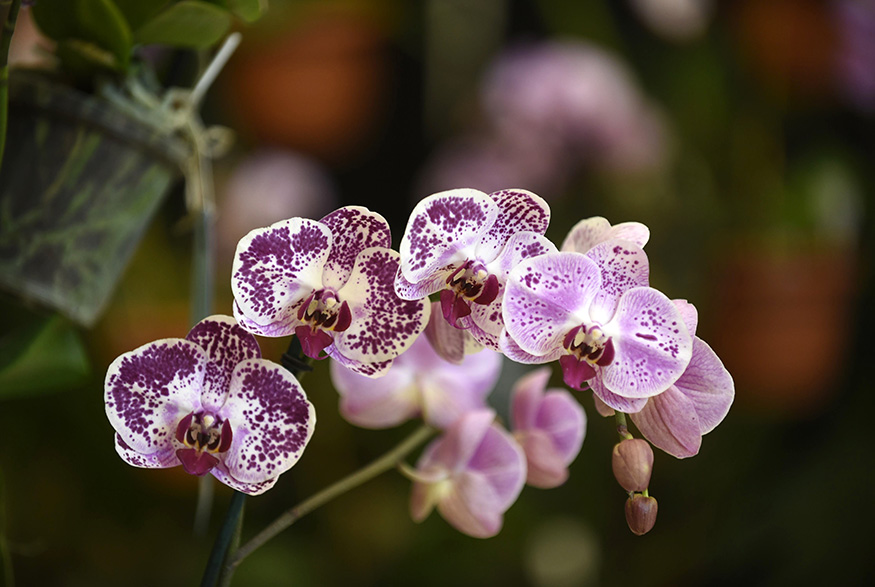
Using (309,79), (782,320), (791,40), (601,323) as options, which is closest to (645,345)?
(601,323)

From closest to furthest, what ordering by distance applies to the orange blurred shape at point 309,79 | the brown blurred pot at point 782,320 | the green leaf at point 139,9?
the green leaf at point 139,9 < the brown blurred pot at point 782,320 < the orange blurred shape at point 309,79

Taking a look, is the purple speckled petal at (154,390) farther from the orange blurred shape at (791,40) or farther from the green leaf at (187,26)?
the orange blurred shape at (791,40)

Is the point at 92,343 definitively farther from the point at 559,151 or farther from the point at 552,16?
the point at 552,16

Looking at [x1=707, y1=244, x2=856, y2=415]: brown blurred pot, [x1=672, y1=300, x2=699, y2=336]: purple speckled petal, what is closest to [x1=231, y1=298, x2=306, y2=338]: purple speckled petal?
[x1=672, y1=300, x2=699, y2=336]: purple speckled petal

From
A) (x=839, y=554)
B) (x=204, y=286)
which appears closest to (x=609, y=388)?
(x=204, y=286)

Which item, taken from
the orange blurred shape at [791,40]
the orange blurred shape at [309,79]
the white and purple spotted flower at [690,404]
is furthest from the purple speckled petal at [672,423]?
the orange blurred shape at [791,40]

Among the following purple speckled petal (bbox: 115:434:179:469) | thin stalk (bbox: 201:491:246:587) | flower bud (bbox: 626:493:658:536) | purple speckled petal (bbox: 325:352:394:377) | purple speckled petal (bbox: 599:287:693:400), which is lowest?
thin stalk (bbox: 201:491:246:587)

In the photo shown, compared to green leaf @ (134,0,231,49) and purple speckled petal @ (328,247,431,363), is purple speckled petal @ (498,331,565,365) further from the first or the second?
green leaf @ (134,0,231,49)
